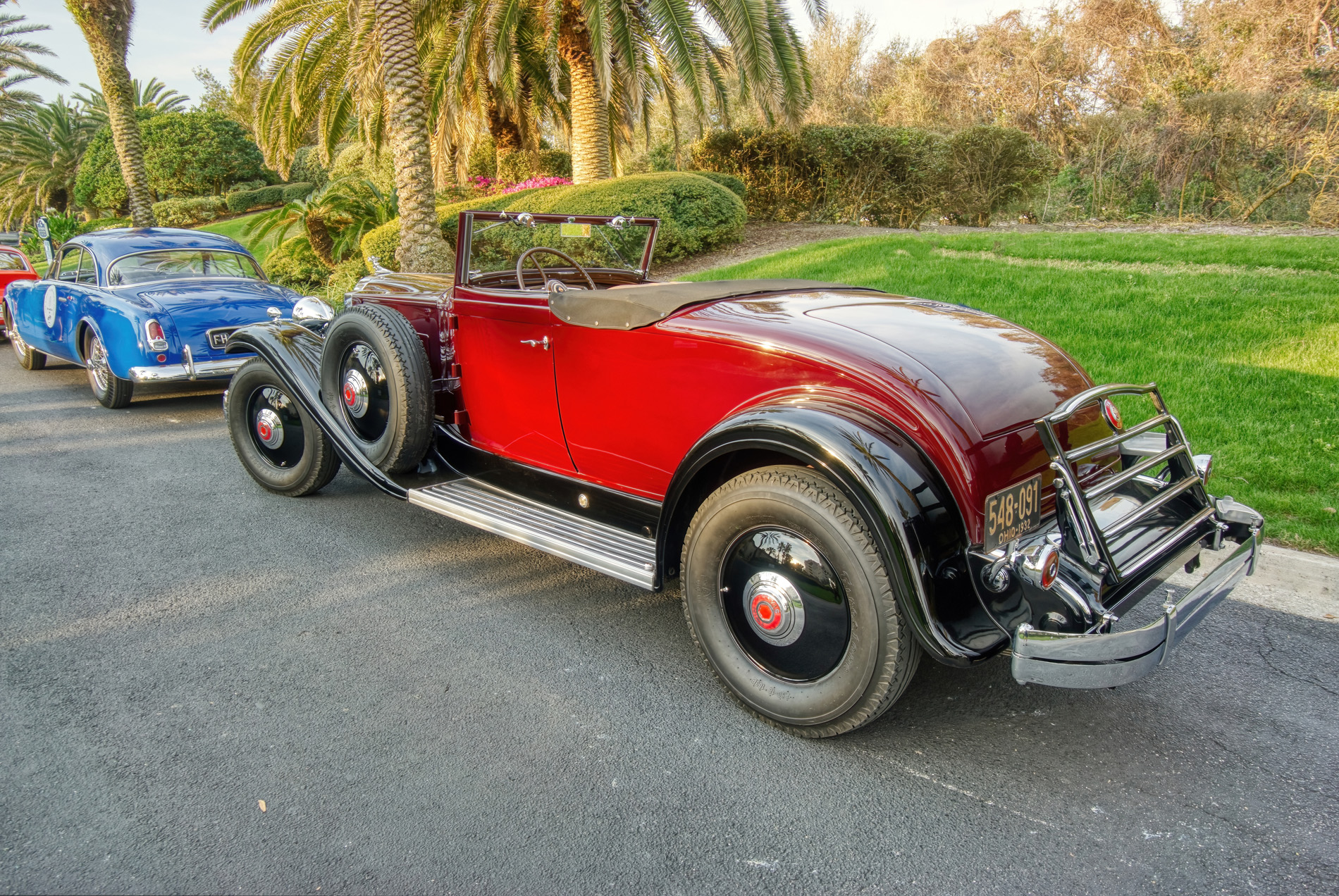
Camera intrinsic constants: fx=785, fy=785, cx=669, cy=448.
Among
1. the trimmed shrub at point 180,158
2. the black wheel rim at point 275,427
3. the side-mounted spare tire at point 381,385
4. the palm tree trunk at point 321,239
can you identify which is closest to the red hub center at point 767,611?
the side-mounted spare tire at point 381,385

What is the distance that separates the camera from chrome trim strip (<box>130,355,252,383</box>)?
6.38 m

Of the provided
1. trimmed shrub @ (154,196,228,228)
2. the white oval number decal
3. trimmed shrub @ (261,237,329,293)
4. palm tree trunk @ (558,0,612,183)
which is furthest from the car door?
trimmed shrub @ (154,196,228,228)

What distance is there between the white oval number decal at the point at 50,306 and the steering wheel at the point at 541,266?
6.17 metres

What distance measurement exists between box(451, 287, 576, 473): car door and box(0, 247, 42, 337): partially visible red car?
35.0 ft

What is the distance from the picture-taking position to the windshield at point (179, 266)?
277 inches

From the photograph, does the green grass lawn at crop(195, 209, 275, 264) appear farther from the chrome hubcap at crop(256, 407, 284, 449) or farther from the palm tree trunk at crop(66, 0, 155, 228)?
the chrome hubcap at crop(256, 407, 284, 449)

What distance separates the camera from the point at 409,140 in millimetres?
10734

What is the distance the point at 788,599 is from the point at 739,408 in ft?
2.19

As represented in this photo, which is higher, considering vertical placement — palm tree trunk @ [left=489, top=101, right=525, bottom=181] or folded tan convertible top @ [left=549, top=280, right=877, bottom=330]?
palm tree trunk @ [left=489, top=101, right=525, bottom=181]

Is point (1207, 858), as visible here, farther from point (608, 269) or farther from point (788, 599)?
point (608, 269)

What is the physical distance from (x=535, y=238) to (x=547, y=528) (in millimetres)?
1633

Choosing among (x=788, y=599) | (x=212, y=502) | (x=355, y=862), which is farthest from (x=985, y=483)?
(x=212, y=502)

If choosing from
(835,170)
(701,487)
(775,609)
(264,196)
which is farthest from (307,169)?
(775,609)

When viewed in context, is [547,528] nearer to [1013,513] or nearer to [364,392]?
[364,392]
